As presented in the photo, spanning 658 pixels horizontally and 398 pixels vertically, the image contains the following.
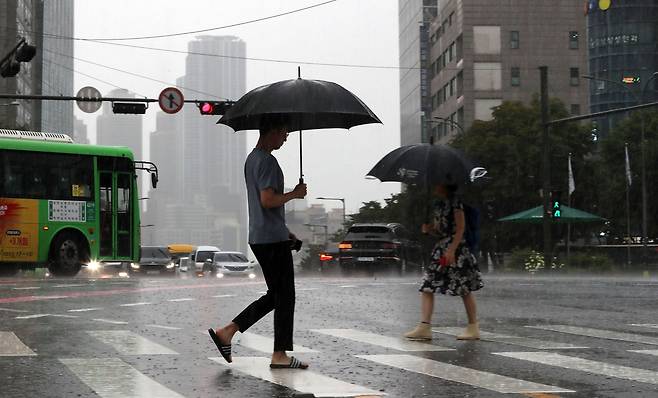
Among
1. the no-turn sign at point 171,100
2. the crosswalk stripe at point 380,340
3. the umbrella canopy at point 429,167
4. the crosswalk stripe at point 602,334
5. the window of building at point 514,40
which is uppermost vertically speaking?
the window of building at point 514,40

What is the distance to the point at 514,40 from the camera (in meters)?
97.0

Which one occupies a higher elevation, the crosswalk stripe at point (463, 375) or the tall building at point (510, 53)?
the tall building at point (510, 53)

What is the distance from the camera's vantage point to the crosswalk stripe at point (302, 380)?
7562 mm

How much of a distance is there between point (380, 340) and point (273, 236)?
9.56 ft

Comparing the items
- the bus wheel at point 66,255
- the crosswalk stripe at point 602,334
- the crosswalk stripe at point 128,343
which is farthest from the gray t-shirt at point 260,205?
the bus wheel at point 66,255

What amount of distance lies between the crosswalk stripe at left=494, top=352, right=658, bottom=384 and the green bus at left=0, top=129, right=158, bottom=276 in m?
20.8

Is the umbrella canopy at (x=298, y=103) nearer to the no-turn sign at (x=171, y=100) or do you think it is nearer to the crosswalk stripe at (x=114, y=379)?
the crosswalk stripe at (x=114, y=379)

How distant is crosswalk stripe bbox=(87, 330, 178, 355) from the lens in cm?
998

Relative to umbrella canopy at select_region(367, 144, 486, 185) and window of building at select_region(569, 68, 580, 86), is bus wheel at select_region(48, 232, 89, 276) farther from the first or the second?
window of building at select_region(569, 68, 580, 86)

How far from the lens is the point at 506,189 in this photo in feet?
205

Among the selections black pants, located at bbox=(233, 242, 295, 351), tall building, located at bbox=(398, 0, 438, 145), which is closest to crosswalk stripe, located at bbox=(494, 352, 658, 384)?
black pants, located at bbox=(233, 242, 295, 351)

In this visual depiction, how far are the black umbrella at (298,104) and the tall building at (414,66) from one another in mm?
104622

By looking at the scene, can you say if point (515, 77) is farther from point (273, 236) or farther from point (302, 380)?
point (302, 380)

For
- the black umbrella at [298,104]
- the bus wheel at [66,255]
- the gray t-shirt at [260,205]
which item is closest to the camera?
the gray t-shirt at [260,205]
